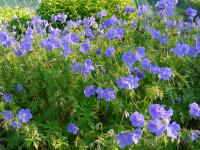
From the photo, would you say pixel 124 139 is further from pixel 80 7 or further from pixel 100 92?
pixel 80 7

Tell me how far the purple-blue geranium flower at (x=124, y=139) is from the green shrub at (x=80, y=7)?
14.1 feet

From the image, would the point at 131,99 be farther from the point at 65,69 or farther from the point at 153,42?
the point at 153,42

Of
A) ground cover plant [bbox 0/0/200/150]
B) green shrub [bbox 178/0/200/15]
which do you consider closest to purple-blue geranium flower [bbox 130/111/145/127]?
ground cover plant [bbox 0/0/200/150]

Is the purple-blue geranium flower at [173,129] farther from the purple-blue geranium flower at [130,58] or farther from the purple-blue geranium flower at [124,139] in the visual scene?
the purple-blue geranium flower at [130,58]

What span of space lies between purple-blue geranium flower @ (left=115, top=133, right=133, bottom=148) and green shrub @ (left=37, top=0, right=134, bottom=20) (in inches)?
169

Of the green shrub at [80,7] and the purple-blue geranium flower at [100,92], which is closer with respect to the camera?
the purple-blue geranium flower at [100,92]

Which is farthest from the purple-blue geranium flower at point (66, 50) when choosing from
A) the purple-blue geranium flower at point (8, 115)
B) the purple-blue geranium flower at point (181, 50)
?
the purple-blue geranium flower at point (181, 50)

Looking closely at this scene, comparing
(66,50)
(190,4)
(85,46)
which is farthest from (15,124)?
(190,4)

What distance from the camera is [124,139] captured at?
277 cm

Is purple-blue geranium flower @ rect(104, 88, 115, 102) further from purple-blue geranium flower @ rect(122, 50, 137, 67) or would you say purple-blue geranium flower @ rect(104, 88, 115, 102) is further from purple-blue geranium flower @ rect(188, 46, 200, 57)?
purple-blue geranium flower @ rect(188, 46, 200, 57)

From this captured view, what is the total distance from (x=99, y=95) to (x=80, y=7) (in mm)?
4127

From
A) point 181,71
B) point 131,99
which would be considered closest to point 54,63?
point 131,99

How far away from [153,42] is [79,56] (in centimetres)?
73

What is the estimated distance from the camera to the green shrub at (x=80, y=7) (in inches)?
274
